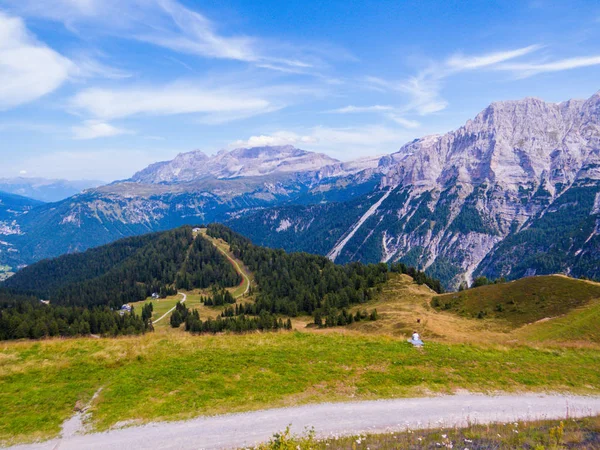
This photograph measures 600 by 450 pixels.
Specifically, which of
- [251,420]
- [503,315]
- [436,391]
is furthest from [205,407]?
[503,315]

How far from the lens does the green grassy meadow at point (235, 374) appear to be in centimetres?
2309

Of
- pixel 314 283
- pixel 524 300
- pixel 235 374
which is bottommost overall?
pixel 314 283

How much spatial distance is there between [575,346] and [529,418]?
20552 mm

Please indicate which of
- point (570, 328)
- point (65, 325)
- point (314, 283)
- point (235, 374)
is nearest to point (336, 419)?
point (235, 374)

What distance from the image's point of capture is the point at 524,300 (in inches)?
2559

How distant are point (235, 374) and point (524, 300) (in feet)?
201

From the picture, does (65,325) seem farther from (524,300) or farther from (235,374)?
(524,300)

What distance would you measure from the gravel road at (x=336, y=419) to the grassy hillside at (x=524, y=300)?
37039 millimetres

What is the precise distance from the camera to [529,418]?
21797 millimetres

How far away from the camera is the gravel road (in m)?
19.5

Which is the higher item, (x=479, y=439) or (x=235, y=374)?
(x=479, y=439)

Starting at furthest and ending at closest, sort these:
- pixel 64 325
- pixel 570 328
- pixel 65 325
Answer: pixel 65 325
pixel 64 325
pixel 570 328

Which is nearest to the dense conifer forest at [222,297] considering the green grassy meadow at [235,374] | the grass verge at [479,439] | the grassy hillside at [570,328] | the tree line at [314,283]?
the tree line at [314,283]

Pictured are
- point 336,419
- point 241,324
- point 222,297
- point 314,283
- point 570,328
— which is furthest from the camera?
point 314,283
